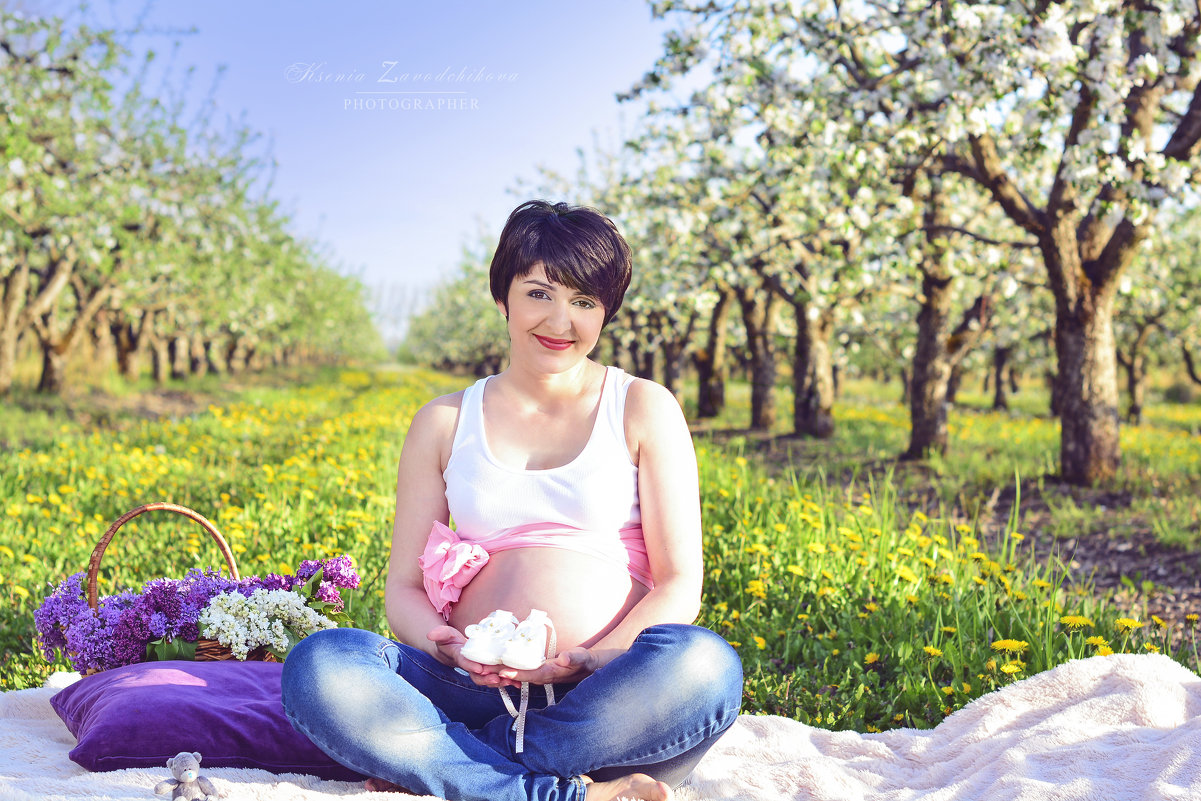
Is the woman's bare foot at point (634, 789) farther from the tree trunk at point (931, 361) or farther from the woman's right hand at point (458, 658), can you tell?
the tree trunk at point (931, 361)

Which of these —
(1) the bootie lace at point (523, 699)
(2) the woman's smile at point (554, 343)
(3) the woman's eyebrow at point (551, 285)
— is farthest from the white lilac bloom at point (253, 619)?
(3) the woman's eyebrow at point (551, 285)

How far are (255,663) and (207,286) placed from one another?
1436 cm

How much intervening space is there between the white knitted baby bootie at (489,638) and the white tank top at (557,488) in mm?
354

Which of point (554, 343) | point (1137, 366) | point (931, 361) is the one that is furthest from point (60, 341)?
point (1137, 366)

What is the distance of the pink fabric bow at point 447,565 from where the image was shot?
7.57 ft

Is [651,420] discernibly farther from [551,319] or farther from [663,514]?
[551,319]

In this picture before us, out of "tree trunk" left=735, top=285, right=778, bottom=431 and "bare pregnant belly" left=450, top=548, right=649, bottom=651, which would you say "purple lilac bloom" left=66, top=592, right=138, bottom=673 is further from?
"tree trunk" left=735, top=285, right=778, bottom=431

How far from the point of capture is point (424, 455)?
8.17 feet

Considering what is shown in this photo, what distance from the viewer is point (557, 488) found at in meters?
2.34

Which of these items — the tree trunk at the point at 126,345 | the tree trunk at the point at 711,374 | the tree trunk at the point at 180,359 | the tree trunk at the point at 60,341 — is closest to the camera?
the tree trunk at the point at 60,341

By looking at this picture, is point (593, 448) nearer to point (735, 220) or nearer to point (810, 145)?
point (810, 145)

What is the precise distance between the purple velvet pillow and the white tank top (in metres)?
0.73

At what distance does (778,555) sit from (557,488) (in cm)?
229

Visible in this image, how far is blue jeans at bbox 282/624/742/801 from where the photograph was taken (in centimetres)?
205
